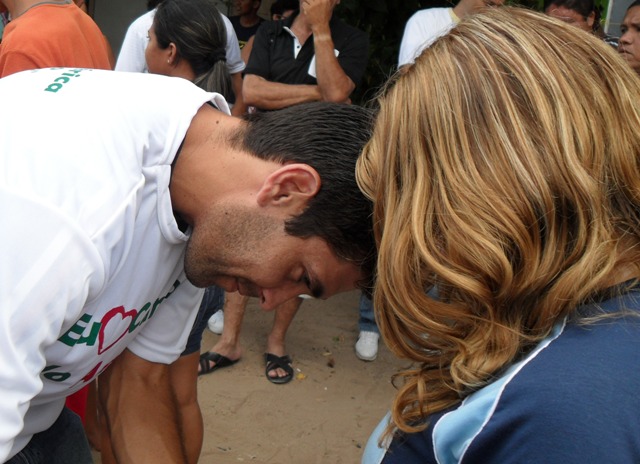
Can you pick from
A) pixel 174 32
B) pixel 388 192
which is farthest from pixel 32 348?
pixel 174 32

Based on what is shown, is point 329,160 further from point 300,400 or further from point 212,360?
point 212,360

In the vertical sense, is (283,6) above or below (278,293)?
below

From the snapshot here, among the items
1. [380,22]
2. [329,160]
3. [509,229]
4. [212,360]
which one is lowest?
[212,360]

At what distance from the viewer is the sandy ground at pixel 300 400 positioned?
3.35 metres

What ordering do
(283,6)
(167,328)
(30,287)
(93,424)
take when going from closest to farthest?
1. (30,287)
2. (167,328)
3. (93,424)
4. (283,6)

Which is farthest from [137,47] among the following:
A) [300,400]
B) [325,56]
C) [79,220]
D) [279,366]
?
[79,220]

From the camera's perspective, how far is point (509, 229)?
42.0 inches

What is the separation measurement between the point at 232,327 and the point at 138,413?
193 cm

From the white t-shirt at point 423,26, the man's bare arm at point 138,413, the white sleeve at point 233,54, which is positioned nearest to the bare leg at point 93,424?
the man's bare arm at point 138,413

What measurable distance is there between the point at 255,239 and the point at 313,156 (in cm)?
22

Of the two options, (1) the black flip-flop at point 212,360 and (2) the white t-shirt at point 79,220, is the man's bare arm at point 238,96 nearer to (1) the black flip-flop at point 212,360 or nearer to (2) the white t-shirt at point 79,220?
(1) the black flip-flop at point 212,360

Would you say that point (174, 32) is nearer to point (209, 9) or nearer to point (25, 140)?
point (209, 9)

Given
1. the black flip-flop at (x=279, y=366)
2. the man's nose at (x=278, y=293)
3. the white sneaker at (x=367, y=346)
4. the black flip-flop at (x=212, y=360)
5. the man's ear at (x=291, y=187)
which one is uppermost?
the man's ear at (x=291, y=187)

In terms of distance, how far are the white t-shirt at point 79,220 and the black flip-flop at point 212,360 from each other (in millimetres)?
2094
